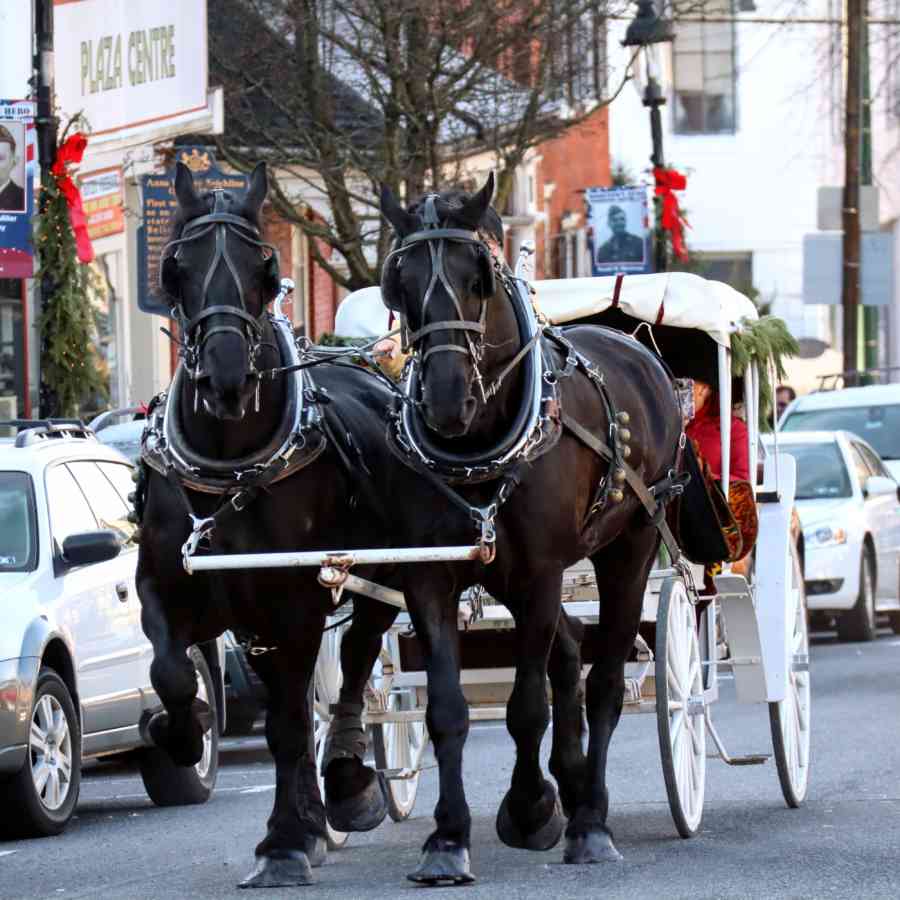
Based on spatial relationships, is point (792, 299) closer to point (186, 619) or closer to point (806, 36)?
point (806, 36)

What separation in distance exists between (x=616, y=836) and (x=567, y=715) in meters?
0.67

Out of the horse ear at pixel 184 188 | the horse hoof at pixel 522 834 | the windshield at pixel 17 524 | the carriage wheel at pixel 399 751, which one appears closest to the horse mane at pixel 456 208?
the horse ear at pixel 184 188

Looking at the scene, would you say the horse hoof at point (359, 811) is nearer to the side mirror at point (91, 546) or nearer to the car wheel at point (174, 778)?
the side mirror at point (91, 546)

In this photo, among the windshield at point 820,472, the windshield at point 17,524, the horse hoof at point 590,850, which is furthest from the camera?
the windshield at point 820,472

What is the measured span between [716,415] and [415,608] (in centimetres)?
347

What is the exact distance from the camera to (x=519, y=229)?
38.2m

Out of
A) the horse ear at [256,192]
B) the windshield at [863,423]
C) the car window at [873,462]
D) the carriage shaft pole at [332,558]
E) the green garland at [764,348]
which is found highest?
the horse ear at [256,192]

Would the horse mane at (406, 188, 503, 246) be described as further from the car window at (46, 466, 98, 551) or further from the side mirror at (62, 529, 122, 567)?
the car window at (46, 466, 98, 551)

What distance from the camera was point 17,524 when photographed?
1138 centimetres

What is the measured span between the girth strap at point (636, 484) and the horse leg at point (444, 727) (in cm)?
82

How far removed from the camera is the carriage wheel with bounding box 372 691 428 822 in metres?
10.1

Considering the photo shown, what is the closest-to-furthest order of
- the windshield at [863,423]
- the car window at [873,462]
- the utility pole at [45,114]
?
the utility pole at [45,114] → the car window at [873,462] → the windshield at [863,423]

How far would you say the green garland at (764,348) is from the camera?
10719 millimetres

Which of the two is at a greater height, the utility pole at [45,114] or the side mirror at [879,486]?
the utility pole at [45,114]
